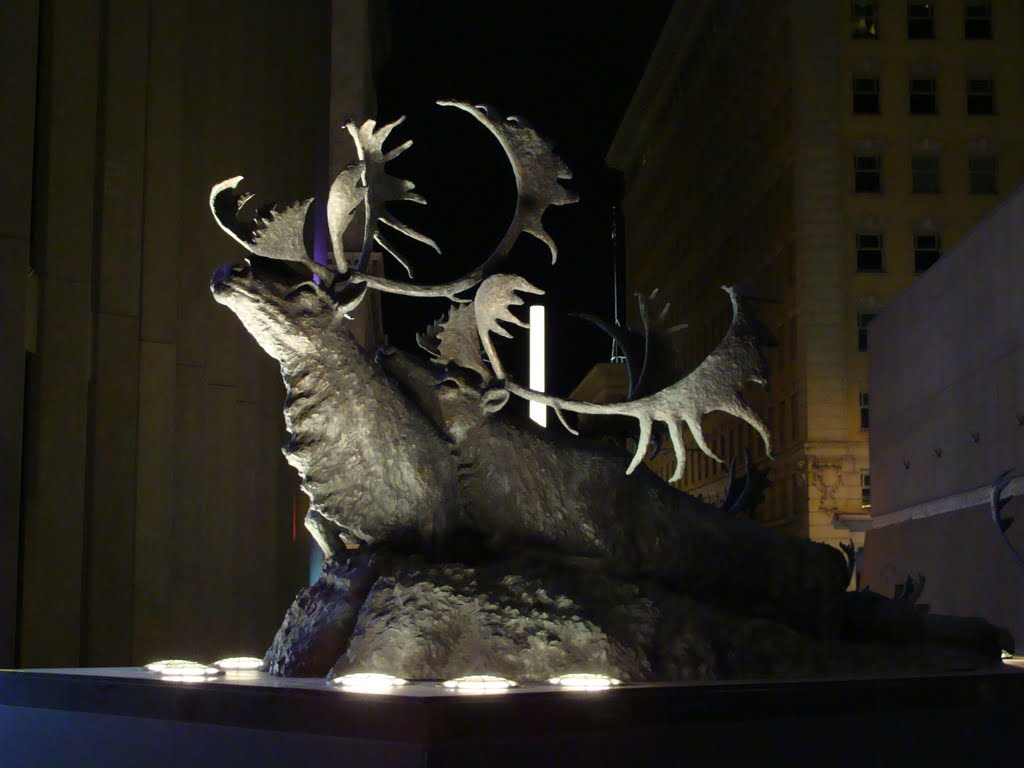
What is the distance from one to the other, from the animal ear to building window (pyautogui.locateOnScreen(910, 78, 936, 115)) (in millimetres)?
39399

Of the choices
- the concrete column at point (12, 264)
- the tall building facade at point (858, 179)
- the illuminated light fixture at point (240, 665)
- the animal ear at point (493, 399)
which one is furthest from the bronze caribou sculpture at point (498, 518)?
the tall building facade at point (858, 179)

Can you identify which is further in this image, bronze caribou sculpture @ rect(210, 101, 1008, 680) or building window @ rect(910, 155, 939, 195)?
building window @ rect(910, 155, 939, 195)

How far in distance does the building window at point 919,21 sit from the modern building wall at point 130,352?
29.1 meters

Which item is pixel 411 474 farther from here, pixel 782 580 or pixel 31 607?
pixel 31 607

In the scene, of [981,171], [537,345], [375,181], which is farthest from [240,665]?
[981,171]

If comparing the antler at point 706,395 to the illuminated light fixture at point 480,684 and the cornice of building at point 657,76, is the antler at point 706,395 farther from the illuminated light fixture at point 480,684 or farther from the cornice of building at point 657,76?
the cornice of building at point 657,76

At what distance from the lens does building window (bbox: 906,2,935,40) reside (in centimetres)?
4388

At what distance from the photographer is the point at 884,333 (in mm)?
29812

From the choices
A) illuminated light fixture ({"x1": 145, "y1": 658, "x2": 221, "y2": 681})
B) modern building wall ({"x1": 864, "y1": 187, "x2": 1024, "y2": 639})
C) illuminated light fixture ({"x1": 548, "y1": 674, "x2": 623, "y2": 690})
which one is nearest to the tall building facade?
modern building wall ({"x1": 864, "y1": 187, "x2": 1024, "y2": 639})

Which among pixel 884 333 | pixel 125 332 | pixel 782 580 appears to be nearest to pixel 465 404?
pixel 782 580

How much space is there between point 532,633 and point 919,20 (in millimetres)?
41366

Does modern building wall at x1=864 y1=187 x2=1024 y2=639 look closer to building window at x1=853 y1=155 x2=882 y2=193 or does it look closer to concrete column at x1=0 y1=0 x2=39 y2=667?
concrete column at x1=0 y1=0 x2=39 y2=667

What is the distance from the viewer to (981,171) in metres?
43.8

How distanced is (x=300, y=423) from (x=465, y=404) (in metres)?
0.94
